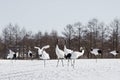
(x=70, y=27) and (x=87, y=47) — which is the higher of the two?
(x=70, y=27)

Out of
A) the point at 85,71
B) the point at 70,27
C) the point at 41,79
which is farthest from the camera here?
the point at 70,27

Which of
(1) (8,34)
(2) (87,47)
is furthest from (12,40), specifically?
(2) (87,47)

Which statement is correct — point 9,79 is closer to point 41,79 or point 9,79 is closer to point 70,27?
point 41,79

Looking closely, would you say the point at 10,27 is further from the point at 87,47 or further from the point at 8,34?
the point at 87,47

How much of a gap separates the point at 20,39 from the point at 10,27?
320 cm

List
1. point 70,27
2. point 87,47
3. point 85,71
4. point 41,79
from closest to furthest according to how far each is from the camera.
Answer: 1. point 41,79
2. point 85,71
3. point 87,47
4. point 70,27

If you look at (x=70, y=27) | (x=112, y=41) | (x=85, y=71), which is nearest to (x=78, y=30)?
(x=70, y=27)

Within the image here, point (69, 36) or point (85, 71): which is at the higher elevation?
point (69, 36)

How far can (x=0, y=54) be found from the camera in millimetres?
54500

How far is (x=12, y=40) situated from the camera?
5600cm

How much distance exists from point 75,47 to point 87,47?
259 centimetres

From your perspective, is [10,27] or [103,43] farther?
[10,27]

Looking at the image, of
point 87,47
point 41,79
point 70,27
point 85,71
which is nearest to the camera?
point 41,79

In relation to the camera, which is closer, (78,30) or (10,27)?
(78,30)
